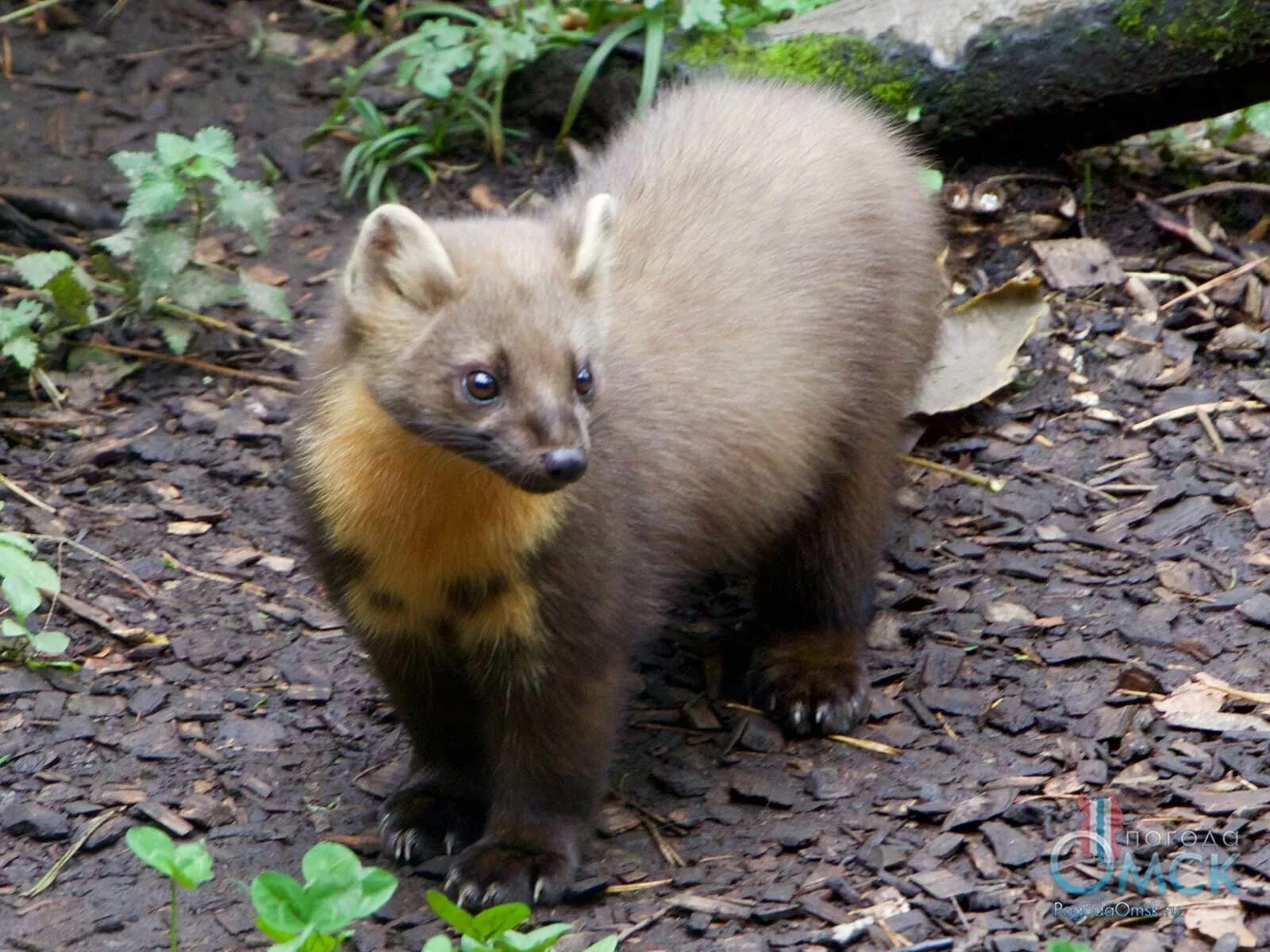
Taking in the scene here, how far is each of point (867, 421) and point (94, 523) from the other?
3.51 meters

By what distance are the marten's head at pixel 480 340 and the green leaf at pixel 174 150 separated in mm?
3051

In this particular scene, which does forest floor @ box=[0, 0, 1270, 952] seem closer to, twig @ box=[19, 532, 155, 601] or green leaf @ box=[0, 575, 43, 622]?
twig @ box=[19, 532, 155, 601]

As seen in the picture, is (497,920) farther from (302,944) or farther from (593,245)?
(593,245)

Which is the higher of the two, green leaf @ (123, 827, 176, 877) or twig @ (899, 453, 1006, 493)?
green leaf @ (123, 827, 176, 877)

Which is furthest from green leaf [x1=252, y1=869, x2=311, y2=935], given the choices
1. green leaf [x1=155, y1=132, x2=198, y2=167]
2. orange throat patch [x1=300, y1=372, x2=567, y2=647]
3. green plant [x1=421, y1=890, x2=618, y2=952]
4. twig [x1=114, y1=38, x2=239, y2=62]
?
twig [x1=114, y1=38, x2=239, y2=62]

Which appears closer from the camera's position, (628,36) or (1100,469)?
(1100,469)

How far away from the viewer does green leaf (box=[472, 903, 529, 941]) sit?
4.91m

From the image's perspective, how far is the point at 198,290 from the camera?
337 inches

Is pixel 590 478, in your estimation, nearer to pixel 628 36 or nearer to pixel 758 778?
pixel 758 778

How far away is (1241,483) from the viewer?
769 cm

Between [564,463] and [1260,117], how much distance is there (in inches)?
215

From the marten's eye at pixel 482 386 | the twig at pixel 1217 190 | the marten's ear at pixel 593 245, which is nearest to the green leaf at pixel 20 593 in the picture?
the marten's eye at pixel 482 386

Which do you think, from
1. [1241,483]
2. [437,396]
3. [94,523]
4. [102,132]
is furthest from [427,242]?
[102,132]

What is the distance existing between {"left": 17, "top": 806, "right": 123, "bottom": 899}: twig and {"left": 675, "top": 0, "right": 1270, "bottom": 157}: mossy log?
16.9 feet
